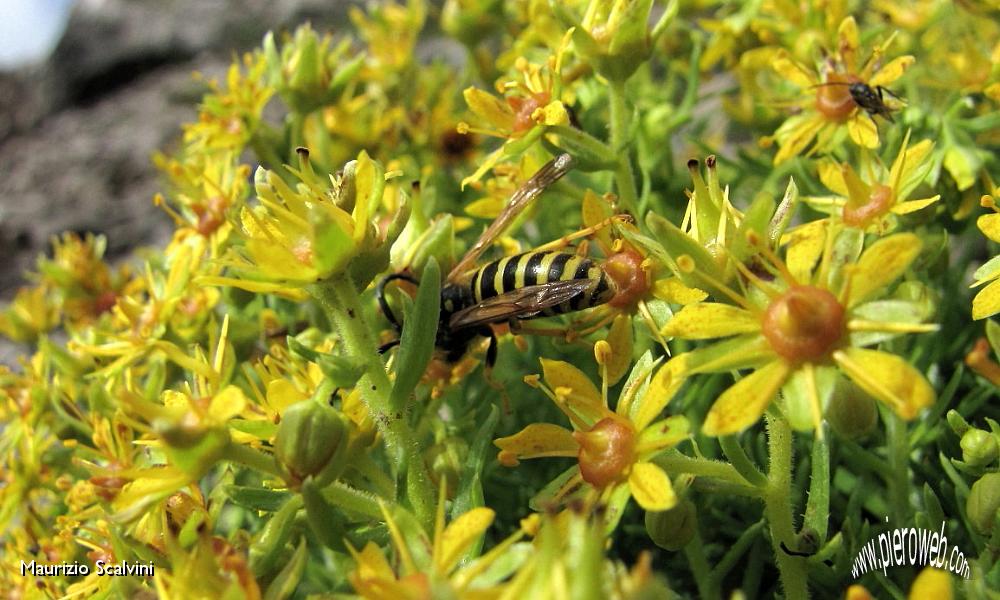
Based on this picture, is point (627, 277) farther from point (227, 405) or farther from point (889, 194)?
point (227, 405)

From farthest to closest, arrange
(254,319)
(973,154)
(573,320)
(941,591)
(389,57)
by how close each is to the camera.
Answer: (389,57), (254,319), (973,154), (573,320), (941,591)

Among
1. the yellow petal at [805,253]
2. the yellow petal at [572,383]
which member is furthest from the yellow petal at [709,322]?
the yellow petal at [572,383]

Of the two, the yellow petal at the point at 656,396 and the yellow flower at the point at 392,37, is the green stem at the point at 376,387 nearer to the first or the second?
the yellow petal at the point at 656,396

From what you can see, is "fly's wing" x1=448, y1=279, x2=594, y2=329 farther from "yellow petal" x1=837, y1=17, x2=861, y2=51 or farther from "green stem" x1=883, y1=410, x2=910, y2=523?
"yellow petal" x1=837, y1=17, x2=861, y2=51

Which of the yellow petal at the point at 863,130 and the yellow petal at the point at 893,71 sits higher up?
the yellow petal at the point at 893,71

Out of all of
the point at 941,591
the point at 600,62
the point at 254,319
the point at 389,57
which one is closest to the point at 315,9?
the point at 389,57

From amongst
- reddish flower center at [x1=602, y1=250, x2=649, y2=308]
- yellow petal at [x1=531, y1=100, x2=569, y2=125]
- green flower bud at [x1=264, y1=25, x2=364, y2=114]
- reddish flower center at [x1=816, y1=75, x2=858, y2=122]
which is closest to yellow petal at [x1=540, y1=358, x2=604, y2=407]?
reddish flower center at [x1=602, y1=250, x2=649, y2=308]

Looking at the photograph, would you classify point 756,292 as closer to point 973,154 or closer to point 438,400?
point 438,400

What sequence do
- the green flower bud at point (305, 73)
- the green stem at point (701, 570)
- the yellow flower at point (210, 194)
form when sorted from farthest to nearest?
the green flower bud at point (305, 73) < the yellow flower at point (210, 194) < the green stem at point (701, 570)
